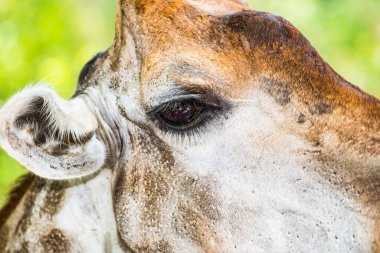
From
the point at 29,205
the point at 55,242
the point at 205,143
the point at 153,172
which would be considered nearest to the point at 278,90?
the point at 205,143

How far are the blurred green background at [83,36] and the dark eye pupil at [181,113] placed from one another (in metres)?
4.76

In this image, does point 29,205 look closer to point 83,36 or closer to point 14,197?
point 14,197

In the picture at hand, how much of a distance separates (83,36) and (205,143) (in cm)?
845

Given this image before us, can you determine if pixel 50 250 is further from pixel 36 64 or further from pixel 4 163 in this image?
pixel 36 64

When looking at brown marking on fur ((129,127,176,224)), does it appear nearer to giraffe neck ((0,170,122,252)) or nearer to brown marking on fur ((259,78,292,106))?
giraffe neck ((0,170,122,252))

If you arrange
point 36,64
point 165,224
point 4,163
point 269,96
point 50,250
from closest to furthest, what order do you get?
point 269,96, point 165,224, point 50,250, point 4,163, point 36,64

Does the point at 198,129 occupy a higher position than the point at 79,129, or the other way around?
the point at 79,129

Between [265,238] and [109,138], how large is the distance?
1098 mm

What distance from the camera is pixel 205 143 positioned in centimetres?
389

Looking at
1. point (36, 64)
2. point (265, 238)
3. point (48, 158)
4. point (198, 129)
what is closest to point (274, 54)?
point (198, 129)

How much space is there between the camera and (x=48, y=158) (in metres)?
4.00

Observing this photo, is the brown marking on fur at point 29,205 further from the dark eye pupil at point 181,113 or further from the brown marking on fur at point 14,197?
the dark eye pupil at point 181,113

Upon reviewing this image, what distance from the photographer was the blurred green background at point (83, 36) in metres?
9.34

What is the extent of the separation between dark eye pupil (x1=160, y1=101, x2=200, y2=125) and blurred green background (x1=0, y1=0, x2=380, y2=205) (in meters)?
4.76
